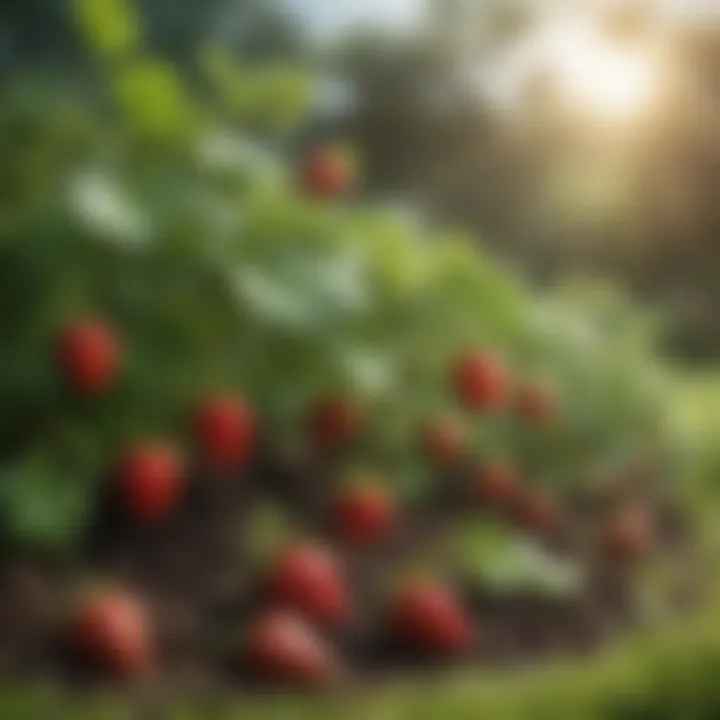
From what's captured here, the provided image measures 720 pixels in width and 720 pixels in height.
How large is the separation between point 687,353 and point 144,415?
42cm

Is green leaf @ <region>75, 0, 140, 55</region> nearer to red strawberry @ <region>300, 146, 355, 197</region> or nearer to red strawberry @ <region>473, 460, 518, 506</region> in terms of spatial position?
red strawberry @ <region>300, 146, 355, 197</region>

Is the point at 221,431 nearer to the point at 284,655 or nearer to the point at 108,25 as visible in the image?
the point at 284,655

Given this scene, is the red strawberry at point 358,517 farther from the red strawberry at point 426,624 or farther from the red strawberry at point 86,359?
the red strawberry at point 86,359

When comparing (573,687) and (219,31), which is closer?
(573,687)

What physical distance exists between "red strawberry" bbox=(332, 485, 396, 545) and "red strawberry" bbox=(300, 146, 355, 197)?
0.69 ft

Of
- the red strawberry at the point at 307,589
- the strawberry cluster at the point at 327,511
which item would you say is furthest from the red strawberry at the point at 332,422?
the red strawberry at the point at 307,589

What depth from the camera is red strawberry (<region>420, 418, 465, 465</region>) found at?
1189 mm

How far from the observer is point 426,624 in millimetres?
1104

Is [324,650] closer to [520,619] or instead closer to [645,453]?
[520,619]

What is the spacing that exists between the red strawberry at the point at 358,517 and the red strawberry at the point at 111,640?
17 cm

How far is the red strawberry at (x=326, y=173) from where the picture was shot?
3.90ft

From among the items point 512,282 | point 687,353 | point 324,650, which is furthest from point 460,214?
point 324,650

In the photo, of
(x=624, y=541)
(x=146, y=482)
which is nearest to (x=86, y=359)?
(x=146, y=482)

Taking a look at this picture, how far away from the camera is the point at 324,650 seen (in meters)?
1.08
